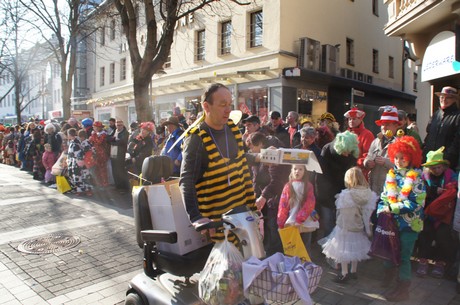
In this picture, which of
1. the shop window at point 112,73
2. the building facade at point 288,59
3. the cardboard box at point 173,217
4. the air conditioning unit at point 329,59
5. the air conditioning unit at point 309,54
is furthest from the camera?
the shop window at point 112,73

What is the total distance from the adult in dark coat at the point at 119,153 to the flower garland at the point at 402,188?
23.9ft

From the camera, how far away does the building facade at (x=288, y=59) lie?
1554cm

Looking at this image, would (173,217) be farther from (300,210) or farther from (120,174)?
(120,174)

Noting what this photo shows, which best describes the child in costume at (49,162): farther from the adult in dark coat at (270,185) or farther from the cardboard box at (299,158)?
the cardboard box at (299,158)

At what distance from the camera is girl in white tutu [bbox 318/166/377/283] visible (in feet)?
13.4

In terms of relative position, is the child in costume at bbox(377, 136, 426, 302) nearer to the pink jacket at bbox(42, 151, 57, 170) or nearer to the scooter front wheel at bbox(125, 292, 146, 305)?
the scooter front wheel at bbox(125, 292, 146, 305)

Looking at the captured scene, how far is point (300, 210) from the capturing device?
14.0 ft

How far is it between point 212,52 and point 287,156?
16238 mm

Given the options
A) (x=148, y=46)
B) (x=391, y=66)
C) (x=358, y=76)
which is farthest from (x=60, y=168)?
(x=391, y=66)

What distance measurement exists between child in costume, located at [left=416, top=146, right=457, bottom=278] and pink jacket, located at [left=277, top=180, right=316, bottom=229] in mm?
1372

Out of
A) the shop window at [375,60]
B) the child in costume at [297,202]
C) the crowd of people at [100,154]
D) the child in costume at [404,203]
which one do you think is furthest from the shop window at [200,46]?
the child in costume at [404,203]

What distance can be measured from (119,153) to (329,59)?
11.7m

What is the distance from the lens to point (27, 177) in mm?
12602

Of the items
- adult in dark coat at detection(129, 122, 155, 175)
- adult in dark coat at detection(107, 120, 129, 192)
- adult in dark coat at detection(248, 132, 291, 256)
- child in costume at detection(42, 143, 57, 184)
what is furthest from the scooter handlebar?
child in costume at detection(42, 143, 57, 184)
